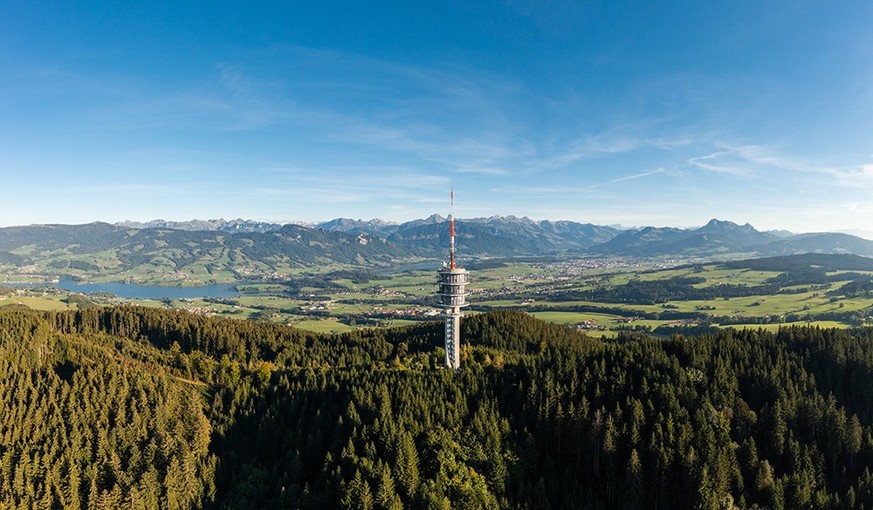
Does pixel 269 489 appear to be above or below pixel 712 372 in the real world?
below

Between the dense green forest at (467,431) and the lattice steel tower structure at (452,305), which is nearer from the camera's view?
the dense green forest at (467,431)

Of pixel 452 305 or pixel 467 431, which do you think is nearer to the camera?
pixel 467 431

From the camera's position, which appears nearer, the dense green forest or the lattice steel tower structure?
the dense green forest

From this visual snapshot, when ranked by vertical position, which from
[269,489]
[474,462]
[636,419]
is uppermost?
[636,419]

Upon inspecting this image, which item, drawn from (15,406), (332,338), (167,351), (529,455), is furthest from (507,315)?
(15,406)

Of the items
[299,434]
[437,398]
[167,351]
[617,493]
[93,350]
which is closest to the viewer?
[617,493]

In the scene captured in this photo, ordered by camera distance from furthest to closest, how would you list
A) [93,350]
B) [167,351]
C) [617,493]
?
[167,351] → [93,350] → [617,493]

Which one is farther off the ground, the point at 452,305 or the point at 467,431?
the point at 452,305

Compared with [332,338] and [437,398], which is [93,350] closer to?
[332,338]
